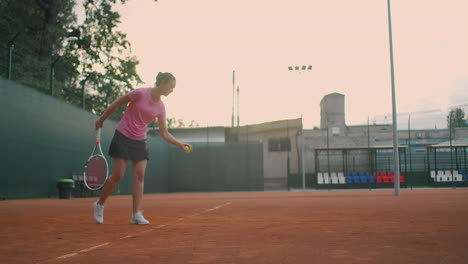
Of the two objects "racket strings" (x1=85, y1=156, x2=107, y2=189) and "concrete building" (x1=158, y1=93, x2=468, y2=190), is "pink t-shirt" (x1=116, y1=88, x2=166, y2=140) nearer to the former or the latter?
"racket strings" (x1=85, y1=156, x2=107, y2=189)

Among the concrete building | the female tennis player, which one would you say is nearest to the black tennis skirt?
the female tennis player

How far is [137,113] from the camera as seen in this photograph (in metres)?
4.74

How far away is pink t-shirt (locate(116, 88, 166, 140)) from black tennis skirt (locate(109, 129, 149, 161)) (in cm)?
5

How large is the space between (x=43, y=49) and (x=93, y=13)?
4.15 m

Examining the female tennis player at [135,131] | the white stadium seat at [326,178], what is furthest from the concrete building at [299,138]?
the female tennis player at [135,131]

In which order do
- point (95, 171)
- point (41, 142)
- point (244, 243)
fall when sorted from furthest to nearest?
1. point (41, 142)
2. point (95, 171)
3. point (244, 243)

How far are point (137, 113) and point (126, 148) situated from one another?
387 millimetres

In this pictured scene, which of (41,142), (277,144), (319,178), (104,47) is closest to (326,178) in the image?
(319,178)

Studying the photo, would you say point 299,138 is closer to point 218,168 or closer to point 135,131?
point 218,168

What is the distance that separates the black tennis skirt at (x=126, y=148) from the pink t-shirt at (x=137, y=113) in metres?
0.05

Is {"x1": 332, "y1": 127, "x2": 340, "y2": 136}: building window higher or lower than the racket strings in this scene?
higher

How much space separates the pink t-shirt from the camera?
4.70 m

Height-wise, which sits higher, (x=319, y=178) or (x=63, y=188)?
(x=319, y=178)

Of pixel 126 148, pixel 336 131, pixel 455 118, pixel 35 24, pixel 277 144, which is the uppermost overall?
pixel 35 24
